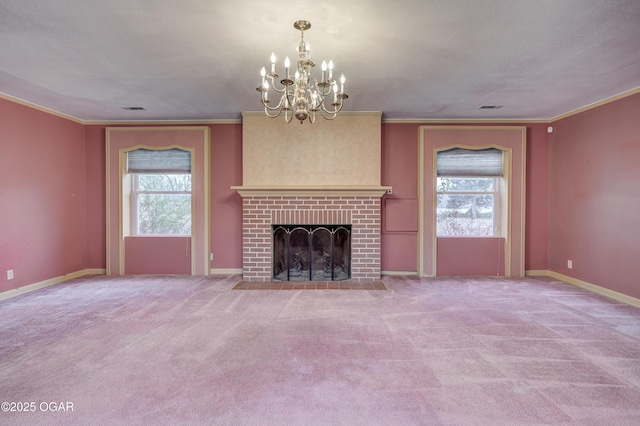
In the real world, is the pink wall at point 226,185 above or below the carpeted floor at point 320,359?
above

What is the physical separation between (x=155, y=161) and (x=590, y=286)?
6148 mm

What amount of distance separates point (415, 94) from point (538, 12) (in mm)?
1651

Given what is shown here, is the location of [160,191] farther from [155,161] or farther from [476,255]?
[476,255]

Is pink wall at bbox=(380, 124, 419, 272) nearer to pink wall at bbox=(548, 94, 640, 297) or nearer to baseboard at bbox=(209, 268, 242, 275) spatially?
pink wall at bbox=(548, 94, 640, 297)

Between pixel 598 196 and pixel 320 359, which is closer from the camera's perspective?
pixel 320 359

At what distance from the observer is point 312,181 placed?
4.55m

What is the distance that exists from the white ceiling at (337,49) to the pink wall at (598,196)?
1.20 ft

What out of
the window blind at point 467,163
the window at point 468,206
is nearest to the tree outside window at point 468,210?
the window at point 468,206

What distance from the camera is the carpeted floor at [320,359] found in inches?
67.8

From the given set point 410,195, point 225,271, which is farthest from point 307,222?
point 410,195

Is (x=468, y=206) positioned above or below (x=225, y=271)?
above

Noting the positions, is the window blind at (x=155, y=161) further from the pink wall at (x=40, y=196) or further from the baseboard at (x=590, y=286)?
the baseboard at (x=590, y=286)

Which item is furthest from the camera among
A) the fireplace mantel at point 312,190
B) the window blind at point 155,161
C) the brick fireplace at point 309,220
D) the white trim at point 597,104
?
the window blind at point 155,161

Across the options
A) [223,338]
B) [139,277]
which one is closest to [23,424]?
[223,338]
